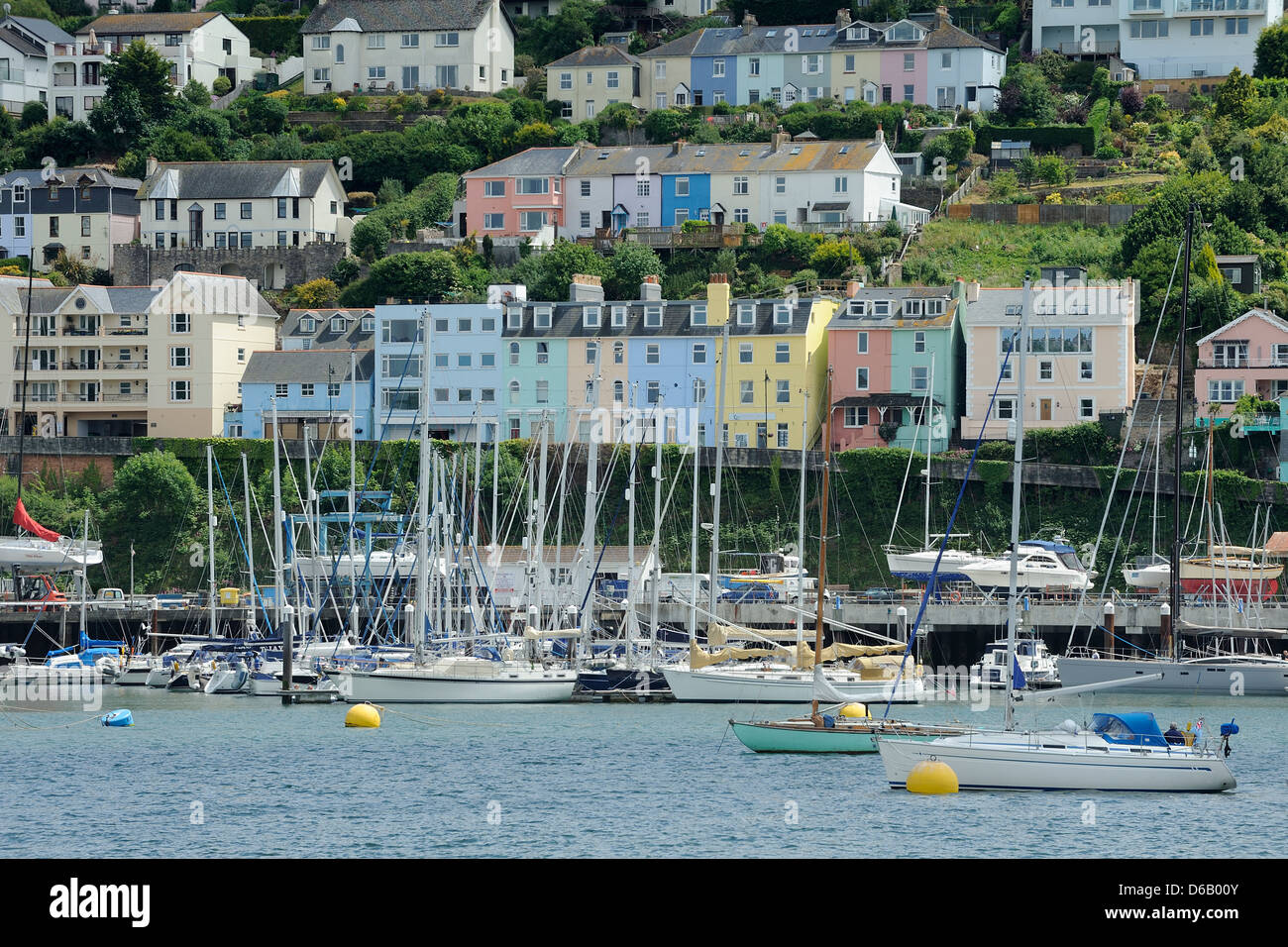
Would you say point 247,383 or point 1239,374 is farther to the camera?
point 247,383

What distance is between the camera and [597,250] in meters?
92.8

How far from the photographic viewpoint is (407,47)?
11650cm

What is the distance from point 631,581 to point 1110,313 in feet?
101

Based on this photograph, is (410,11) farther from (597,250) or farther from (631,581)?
(631,581)

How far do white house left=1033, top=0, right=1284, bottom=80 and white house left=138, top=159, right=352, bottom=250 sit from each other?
142 ft

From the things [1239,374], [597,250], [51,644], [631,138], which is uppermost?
[631,138]

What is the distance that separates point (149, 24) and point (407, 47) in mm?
17823

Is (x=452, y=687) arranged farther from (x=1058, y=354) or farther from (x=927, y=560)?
(x=1058, y=354)

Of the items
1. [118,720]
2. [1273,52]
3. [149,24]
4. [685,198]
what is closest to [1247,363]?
[685,198]

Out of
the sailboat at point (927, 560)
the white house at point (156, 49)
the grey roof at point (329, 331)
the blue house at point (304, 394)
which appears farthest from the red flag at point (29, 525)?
the white house at point (156, 49)

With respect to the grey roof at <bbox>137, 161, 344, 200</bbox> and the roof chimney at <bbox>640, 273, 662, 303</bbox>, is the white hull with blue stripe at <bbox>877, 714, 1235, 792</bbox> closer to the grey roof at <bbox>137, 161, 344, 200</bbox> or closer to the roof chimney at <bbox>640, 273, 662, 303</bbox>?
the roof chimney at <bbox>640, 273, 662, 303</bbox>

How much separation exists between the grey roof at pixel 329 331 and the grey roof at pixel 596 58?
3155 centimetres

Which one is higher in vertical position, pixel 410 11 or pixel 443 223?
pixel 410 11
